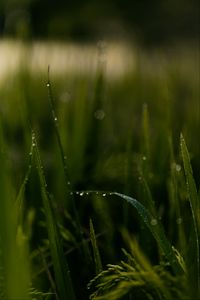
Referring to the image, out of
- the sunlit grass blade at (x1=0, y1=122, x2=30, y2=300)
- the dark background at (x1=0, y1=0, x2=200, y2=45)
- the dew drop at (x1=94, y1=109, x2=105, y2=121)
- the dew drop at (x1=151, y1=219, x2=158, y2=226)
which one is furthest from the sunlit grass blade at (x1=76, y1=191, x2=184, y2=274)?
the dark background at (x1=0, y1=0, x2=200, y2=45)

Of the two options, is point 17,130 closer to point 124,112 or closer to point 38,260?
point 124,112

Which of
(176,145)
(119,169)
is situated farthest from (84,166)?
(176,145)

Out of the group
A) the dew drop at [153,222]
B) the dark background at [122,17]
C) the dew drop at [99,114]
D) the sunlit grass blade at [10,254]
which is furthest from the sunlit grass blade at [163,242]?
the dark background at [122,17]

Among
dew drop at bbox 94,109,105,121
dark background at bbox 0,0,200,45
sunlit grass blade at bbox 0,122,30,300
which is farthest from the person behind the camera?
dark background at bbox 0,0,200,45

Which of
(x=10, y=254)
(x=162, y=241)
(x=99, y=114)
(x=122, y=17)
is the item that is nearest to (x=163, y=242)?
(x=162, y=241)

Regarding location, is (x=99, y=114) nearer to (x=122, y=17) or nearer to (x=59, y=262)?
(x=59, y=262)

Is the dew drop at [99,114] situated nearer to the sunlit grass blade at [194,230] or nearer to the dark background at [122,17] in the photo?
the sunlit grass blade at [194,230]

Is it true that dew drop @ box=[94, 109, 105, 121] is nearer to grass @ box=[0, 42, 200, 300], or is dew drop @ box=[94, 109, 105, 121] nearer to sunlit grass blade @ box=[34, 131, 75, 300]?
grass @ box=[0, 42, 200, 300]
